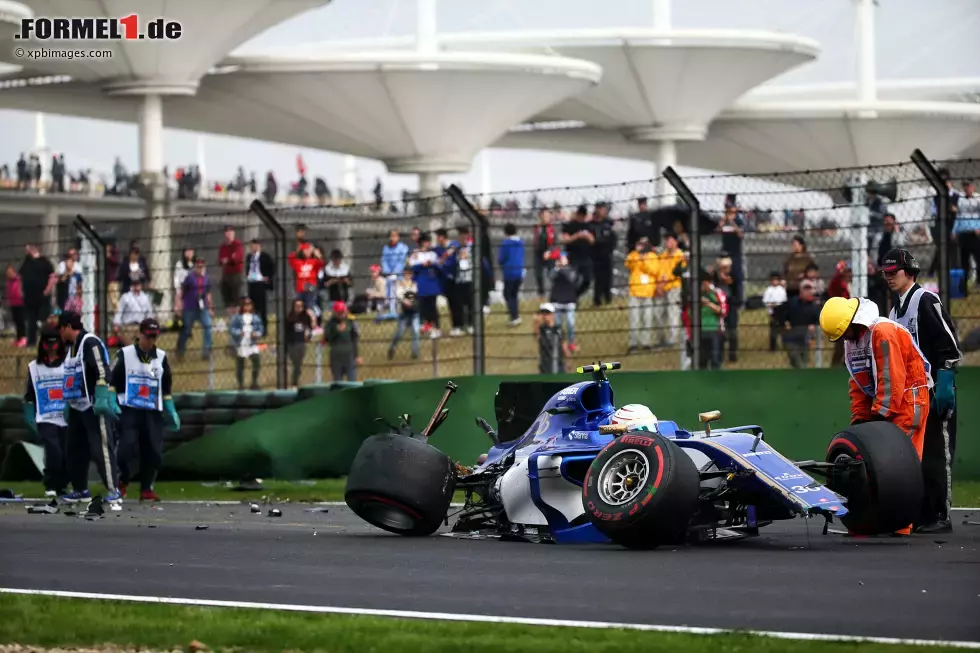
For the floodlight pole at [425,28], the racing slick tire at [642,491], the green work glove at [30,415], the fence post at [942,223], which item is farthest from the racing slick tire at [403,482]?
the floodlight pole at [425,28]

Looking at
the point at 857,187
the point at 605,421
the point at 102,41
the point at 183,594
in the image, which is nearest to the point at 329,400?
the point at 857,187

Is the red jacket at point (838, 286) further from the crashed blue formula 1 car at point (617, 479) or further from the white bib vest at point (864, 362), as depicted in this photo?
the crashed blue formula 1 car at point (617, 479)

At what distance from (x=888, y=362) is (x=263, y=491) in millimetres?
7341

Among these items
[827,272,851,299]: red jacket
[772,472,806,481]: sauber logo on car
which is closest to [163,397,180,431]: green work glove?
[827,272,851,299]: red jacket

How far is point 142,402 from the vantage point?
→ 16.8m

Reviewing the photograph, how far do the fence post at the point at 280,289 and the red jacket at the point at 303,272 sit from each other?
22 cm

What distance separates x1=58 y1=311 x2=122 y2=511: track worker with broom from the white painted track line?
285 inches

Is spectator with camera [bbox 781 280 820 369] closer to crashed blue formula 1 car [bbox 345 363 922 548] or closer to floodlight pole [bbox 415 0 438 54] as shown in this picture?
crashed blue formula 1 car [bbox 345 363 922 548]

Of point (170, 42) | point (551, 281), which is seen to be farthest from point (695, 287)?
point (170, 42)

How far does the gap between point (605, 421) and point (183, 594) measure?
3376 mm

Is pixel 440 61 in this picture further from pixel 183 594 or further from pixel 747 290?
pixel 183 594

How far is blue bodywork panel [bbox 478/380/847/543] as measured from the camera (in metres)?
9.98

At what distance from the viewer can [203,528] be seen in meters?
12.6

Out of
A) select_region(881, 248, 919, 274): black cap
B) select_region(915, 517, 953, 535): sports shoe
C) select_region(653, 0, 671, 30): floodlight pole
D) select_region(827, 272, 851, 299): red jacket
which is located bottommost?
select_region(915, 517, 953, 535): sports shoe
